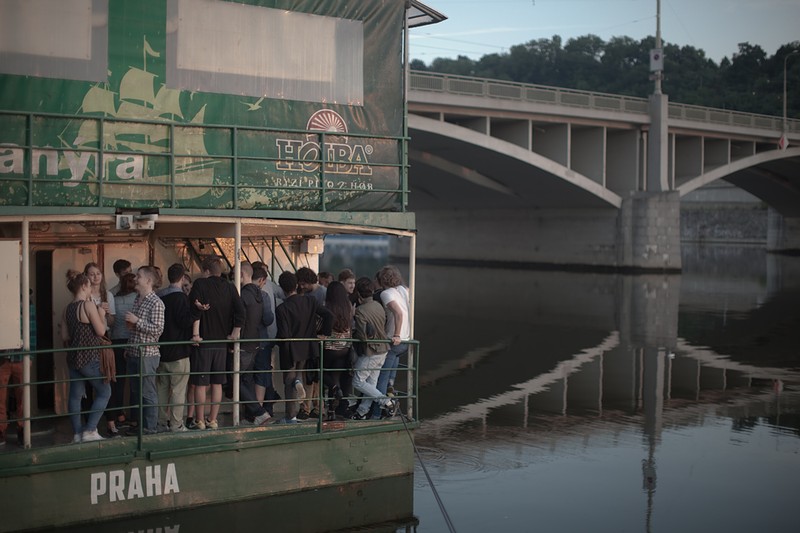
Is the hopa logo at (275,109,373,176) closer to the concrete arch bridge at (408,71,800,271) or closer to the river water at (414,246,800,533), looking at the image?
the river water at (414,246,800,533)

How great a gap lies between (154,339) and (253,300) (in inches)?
47.1

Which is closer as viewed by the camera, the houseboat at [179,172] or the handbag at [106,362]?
the houseboat at [179,172]

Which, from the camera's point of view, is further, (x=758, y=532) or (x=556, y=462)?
(x=556, y=462)

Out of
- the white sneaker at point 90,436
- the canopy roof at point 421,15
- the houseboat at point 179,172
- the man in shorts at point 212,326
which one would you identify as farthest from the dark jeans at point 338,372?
the canopy roof at point 421,15

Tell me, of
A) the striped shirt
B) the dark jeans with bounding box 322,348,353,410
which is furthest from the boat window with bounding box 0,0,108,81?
the dark jeans with bounding box 322,348,353,410

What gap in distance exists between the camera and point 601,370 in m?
18.9

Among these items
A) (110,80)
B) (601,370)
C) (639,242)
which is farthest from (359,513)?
(639,242)

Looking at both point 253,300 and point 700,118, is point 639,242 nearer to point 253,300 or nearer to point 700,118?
point 700,118

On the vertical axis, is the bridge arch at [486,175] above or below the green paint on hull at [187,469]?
above

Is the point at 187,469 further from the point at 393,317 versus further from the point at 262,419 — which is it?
the point at 393,317

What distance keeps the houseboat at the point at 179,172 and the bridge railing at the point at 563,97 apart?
82.1ft

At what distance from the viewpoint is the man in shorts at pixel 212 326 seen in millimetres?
9414

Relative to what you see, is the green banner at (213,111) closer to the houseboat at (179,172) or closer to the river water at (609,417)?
the houseboat at (179,172)

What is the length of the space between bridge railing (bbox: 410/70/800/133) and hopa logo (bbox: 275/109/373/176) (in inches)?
989
